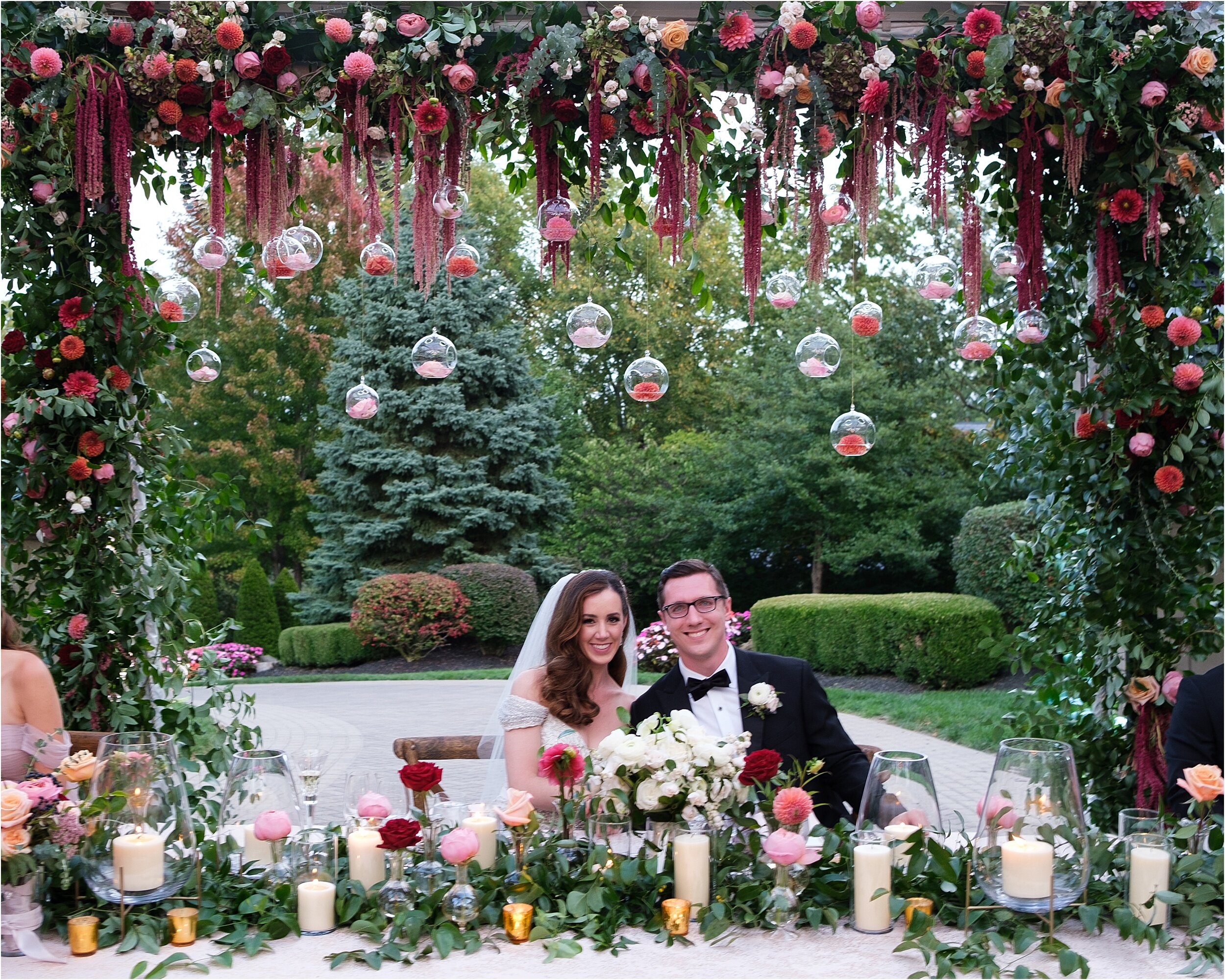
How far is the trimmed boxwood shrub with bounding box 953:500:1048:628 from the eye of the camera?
11.7 m

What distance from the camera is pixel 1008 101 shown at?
320cm

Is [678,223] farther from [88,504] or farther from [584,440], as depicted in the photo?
[584,440]

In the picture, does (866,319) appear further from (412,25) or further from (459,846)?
(459,846)

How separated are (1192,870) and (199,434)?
61.4 ft

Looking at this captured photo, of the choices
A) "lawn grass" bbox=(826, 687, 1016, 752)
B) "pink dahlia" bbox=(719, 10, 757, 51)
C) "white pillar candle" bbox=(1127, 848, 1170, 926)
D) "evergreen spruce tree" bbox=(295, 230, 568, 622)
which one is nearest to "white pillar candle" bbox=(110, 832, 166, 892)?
"white pillar candle" bbox=(1127, 848, 1170, 926)

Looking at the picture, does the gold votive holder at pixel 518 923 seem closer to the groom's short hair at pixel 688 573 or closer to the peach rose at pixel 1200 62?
the groom's short hair at pixel 688 573

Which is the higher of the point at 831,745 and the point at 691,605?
the point at 691,605

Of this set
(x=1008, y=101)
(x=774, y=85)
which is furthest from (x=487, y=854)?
(x=1008, y=101)

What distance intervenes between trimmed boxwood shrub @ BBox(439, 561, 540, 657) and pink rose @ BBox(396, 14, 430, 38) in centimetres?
1144

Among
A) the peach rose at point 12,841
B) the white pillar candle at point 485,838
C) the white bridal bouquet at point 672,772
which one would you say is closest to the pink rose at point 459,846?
the white pillar candle at point 485,838

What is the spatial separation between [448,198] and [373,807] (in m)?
2.04

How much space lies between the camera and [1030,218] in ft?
11.6

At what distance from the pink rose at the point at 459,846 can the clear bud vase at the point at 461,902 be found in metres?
0.04

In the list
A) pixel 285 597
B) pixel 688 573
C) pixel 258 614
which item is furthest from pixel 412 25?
pixel 285 597
